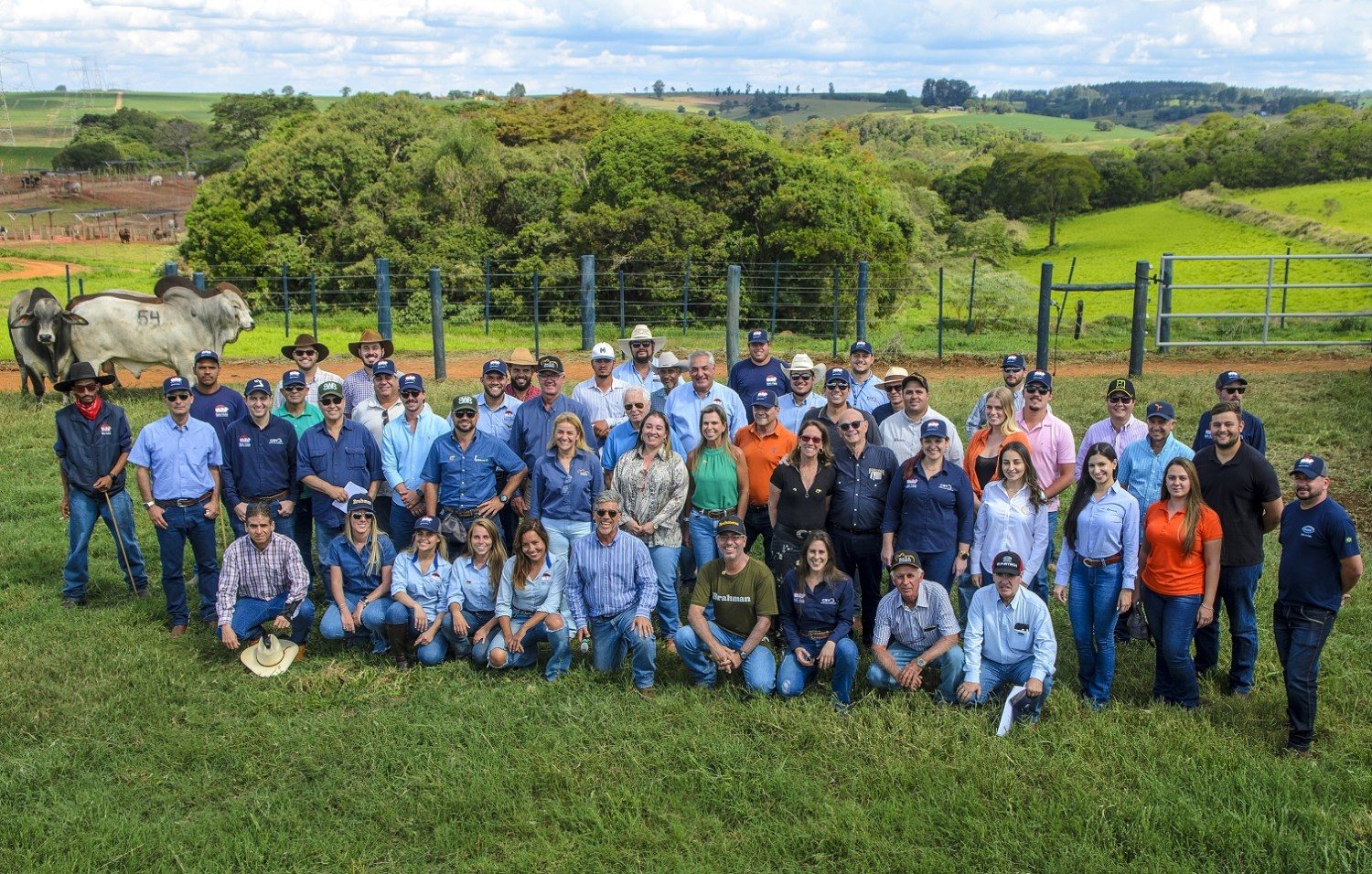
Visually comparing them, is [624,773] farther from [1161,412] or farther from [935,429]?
[1161,412]

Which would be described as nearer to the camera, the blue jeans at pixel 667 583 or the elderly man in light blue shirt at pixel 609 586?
the elderly man in light blue shirt at pixel 609 586

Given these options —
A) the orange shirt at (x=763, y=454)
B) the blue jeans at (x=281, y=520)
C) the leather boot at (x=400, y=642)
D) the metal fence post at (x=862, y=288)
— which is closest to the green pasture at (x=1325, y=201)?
the metal fence post at (x=862, y=288)

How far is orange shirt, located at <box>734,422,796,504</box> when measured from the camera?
8.12 metres

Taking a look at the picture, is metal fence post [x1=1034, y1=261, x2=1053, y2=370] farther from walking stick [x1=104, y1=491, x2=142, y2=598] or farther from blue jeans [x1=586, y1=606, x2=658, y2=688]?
walking stick [x1=104, y1=491, x2=142, y2=598]

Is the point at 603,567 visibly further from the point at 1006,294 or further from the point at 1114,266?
the point at 1114,266

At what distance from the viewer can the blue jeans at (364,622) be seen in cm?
766

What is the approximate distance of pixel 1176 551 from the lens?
669 cm

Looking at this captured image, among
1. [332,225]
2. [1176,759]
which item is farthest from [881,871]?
[332,225]

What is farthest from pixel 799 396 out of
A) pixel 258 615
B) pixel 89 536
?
pixel 89 536

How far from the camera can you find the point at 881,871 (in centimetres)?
540

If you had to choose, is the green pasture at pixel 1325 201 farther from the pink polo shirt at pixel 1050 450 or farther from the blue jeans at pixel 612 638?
the blue jeans at pixel 612 638

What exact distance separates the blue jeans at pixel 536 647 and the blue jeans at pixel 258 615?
1.32 m

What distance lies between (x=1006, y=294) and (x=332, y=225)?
15774mm

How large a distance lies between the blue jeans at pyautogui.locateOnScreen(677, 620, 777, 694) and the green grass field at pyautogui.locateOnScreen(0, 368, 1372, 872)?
15cm
